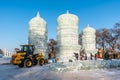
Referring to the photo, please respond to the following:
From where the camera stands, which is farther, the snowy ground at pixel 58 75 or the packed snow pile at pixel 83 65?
the packed snow pile at pixel 83 65

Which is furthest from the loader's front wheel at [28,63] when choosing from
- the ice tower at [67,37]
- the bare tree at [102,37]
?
the bare tree at [102,37]

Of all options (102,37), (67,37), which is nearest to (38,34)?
(67,37)

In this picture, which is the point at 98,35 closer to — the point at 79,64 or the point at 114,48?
the point at 114,48

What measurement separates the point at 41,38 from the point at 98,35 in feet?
92.6

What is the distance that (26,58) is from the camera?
19.8 metres

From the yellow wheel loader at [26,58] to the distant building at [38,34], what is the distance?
32.7 feet

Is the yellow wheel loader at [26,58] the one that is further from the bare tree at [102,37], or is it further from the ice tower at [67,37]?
the bare tree at [102,37]

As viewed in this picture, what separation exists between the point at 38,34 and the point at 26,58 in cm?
1156

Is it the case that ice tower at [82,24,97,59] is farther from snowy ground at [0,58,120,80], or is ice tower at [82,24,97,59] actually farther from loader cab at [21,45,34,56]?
snowy ground at [0,58,120,80]

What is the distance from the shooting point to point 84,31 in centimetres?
3722

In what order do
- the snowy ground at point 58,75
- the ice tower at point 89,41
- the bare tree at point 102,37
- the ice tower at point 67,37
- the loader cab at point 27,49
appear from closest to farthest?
1. the snowy ground at point 58,75
2. the loader cab at point 27,49
3. the ice tower at point 67,37
4. the ice tower at point 89,41
5. the bare tree at point 102,37

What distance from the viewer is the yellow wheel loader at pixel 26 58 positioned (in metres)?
19.3

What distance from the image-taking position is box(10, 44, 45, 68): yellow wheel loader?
1930 cm

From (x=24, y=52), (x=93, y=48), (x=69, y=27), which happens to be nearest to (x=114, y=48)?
(x=93, y=48)
